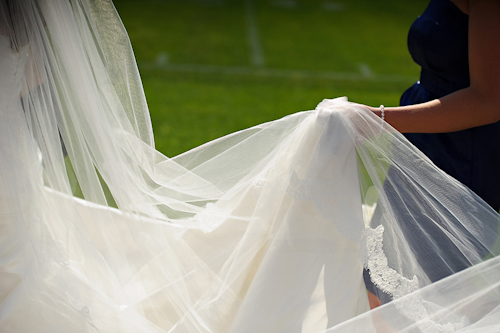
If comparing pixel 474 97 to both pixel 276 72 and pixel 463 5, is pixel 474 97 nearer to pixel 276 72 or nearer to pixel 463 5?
pixel 463 5

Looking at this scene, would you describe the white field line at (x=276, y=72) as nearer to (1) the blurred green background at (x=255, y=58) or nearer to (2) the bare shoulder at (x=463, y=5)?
(1) the blurred green background at (x=255, y=58)

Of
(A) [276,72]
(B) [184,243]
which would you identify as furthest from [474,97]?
(A) [276,72]

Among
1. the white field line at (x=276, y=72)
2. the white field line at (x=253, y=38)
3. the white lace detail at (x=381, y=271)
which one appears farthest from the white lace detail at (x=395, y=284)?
the white field line at (x=253, y=38)

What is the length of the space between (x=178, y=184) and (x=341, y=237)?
1.73 feet

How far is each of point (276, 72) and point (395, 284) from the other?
5.02m

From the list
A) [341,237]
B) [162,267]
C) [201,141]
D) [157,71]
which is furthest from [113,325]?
[157,71]

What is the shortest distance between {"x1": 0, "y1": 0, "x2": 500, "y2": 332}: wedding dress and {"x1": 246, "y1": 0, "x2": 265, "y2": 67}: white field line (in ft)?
17.0

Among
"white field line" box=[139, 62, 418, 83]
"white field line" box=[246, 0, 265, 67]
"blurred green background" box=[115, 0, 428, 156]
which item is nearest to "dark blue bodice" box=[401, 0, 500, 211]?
"blurred green background" box=[115, 0, 428, 156]

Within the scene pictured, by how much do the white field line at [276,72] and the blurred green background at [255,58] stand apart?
0.01 metres

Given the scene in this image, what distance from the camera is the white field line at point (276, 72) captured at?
19.0 ft

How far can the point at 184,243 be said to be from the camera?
52.9 inches

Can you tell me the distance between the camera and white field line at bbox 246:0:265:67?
21.4 feet

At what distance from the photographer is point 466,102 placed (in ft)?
4.08

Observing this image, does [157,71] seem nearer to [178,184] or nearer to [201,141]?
[201,141]
